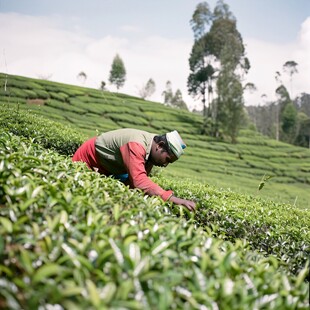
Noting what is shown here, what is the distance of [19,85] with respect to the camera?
27.4 meters

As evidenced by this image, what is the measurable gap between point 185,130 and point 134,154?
27631 millimetres

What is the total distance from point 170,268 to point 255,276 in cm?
39

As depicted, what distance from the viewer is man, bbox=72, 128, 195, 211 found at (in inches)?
121

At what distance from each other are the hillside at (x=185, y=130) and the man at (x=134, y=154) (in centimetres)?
1488

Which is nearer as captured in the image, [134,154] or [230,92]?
[134,154]

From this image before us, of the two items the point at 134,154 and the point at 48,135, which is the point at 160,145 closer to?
the point at 134,154

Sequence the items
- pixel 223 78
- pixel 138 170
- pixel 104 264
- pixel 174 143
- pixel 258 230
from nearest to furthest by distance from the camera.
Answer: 1. pixel 104 264
2. pixel 138 170
3. pixel 174 143
4. pixel 258 230
5. pixel 223 78

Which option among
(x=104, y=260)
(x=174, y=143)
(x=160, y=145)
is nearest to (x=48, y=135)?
(x=160, y=145)

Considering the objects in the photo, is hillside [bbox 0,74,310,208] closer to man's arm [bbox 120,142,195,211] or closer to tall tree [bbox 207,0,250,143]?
tall tree [bbox 207,0,250,143]

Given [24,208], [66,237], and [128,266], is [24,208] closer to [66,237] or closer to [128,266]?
[66,237]

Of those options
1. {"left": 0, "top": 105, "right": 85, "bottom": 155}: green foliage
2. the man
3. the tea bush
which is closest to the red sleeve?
the man

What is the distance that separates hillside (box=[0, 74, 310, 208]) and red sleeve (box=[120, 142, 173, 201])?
49.8ft

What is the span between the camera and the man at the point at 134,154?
3.08m

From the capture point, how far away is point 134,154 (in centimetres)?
317
